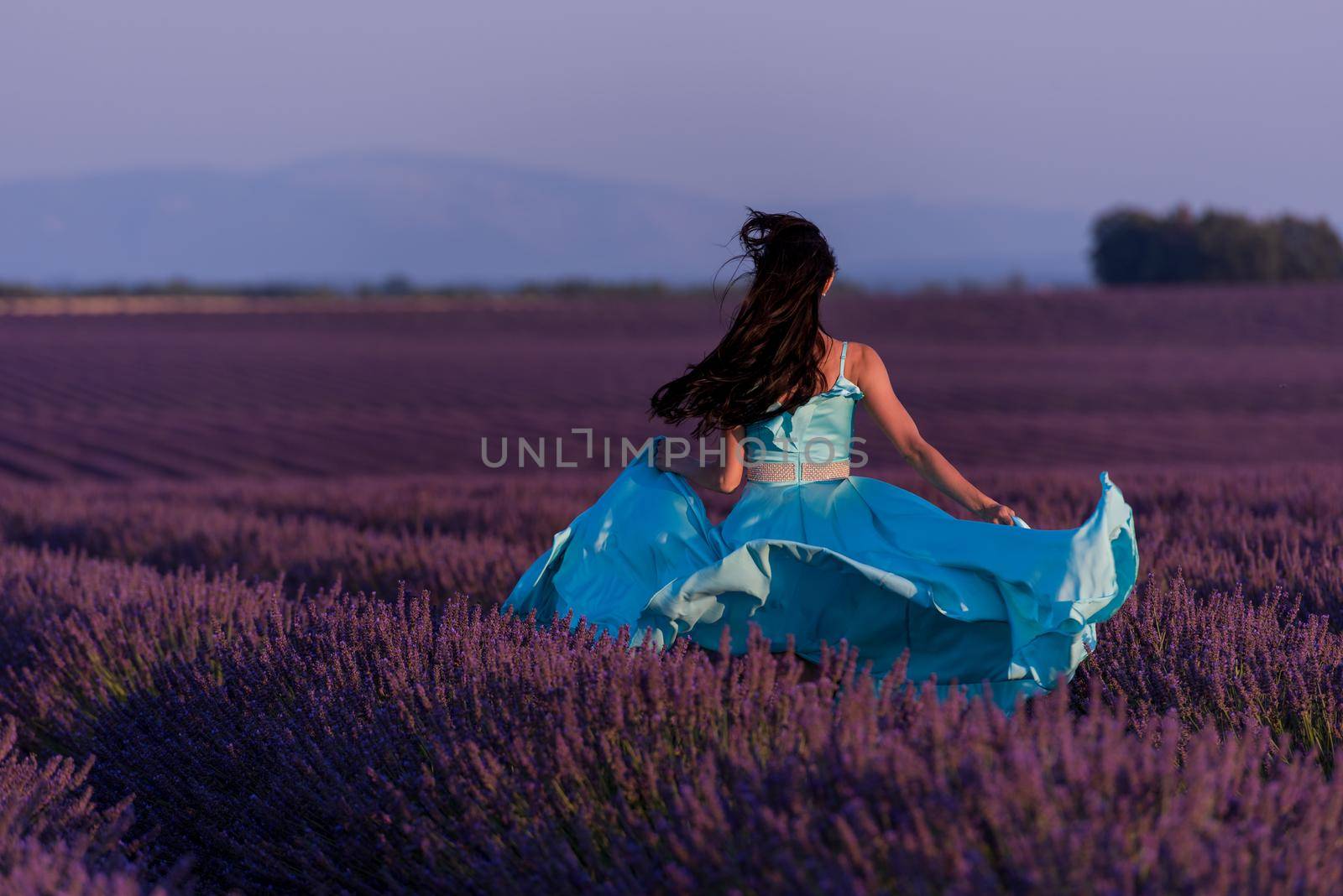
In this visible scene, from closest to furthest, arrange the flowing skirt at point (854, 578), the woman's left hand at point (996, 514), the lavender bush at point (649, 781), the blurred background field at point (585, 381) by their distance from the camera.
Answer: the lavender bush at point (649, 781)
the flowing skirt at point (854, 578)
the woman's left hand at point (996, 514)
the blurred background field at point (585, 381)

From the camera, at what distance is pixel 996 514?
11.3ft

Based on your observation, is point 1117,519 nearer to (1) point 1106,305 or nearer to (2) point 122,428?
(2) point 122,428

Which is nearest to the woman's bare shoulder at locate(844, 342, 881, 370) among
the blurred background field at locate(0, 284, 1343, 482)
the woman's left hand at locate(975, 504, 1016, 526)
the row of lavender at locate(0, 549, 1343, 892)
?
the woman's left hand at locate(975, 504, 1016, 526)

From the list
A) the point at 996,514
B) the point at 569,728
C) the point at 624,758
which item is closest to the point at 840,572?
the point at 996,514

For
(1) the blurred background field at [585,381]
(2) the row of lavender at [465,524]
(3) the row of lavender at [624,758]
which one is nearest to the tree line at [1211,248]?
(1) the blurred background field at [585,381]

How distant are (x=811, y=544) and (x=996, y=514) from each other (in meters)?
0.48

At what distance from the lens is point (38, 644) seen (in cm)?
446

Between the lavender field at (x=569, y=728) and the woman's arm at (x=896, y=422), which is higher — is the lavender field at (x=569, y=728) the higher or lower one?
the lower one

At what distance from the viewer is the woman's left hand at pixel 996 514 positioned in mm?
3424

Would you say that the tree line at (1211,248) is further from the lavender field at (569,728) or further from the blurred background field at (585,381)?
the lavender field at (569,728)

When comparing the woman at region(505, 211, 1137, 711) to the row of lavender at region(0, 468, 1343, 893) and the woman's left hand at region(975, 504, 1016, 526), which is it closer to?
the woman's left hand at region(975, 504, 1016, 526)

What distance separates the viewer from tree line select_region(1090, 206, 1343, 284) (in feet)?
129

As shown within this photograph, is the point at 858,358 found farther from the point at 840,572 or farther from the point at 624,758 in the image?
the point at 624,758

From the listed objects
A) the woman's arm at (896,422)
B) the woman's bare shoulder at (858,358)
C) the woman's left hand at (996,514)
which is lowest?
the woman's left hand at (996,514)
